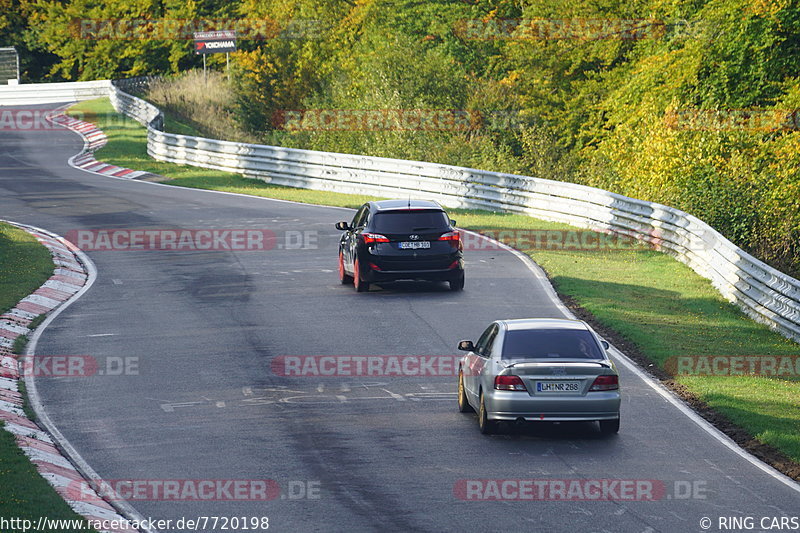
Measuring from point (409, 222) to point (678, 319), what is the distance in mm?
5342

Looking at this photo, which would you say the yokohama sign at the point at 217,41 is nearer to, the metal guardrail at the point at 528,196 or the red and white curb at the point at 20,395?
the metal guardrail at the point at 528,196

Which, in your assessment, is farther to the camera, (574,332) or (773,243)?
(773,243)

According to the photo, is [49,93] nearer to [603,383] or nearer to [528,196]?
[528,196]

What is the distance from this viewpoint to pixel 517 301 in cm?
2066

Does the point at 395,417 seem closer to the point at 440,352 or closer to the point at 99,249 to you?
the point at 440,352

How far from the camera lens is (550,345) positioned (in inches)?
509

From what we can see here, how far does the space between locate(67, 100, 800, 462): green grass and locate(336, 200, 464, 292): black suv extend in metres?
2.49

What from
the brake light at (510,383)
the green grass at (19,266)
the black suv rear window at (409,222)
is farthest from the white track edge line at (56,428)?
the black suv rear window at (409,222)

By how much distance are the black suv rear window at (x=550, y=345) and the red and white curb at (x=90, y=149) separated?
30886mm

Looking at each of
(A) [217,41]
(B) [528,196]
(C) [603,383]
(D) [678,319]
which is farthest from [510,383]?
(A) [217,41]

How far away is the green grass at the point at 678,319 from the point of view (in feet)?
46.5

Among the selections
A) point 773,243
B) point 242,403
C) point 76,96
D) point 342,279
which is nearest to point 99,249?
point 342,279

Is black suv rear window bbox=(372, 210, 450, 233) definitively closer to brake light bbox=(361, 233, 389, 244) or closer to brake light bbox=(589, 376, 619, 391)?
brake light bbox=(361, 233, 389, 244)

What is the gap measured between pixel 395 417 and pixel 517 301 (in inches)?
290
